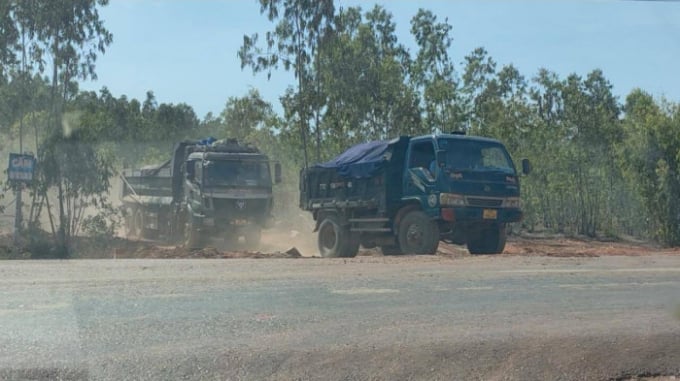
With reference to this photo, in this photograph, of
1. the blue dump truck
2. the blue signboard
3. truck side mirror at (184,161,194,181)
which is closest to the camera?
the blue dump truck

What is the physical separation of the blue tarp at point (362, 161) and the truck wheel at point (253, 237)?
5059mm

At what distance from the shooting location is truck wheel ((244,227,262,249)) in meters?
24.8

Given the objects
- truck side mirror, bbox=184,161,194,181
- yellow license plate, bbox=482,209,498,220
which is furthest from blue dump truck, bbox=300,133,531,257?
truck side mirror, bbox=184,161,194,181

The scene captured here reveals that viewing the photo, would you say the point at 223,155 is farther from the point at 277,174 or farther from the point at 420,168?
the point at 420,168

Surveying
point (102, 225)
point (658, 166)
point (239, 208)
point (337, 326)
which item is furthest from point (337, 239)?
point (658, 166)

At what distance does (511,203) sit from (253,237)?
9231 mm

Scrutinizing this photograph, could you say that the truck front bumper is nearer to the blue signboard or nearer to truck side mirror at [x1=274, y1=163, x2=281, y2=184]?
truck side mirror at [x1=274, y1=163, x2=281, y2=184]

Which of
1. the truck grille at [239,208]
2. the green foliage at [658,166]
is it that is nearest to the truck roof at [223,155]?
the truck grille at [239,208]

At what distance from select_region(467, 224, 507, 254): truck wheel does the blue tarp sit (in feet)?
10.0

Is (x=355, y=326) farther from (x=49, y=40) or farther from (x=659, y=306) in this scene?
(x=49, y=40)

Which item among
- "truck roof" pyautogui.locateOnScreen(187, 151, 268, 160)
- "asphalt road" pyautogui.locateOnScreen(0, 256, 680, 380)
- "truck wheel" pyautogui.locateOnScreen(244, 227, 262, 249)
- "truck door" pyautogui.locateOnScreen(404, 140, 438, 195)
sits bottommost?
"asphalt road" pyautogui.locateOnScreen(0, 256, 680, 380)

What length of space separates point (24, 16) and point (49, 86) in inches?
106

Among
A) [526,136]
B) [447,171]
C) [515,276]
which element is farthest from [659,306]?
[526,136]

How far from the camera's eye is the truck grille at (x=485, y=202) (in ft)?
59.3
